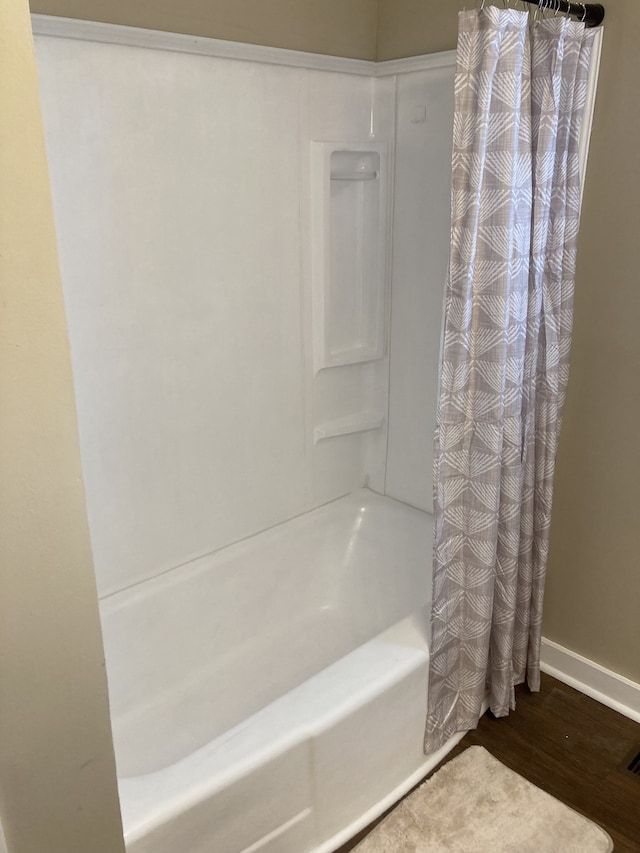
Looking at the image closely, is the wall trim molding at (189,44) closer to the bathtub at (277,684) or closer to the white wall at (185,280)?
the white wall at (185,280)

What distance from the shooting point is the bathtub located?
4.74 feet

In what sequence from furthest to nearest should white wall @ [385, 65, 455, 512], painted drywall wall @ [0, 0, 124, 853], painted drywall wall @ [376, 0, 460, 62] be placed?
white wall @ [385, 65, 455, 512] → painted drywall wall @ [376, 0, 460, 62] → painted drywall wall @ [0, 0, 124, 853]

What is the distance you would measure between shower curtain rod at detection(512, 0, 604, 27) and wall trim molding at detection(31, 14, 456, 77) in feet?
1.35

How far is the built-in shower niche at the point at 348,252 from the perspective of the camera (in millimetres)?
2156

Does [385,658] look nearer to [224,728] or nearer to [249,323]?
[224,728]

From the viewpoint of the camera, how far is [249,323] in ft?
6.88

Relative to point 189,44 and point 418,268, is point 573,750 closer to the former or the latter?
point 418,268

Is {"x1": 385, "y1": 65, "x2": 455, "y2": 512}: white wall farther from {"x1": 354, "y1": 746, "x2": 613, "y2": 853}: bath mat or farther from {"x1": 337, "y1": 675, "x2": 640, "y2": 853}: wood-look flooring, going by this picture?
{"x1": 354, "y1": 746, "x2": 613, "y2": 853}: bath mat

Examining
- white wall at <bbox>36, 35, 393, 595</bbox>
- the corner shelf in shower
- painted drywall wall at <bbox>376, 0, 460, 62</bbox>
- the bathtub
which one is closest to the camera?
the bathtub

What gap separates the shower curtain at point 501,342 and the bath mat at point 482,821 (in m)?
0.13

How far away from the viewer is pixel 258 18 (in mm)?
1872

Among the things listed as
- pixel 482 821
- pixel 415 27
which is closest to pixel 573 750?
pixel 482 821

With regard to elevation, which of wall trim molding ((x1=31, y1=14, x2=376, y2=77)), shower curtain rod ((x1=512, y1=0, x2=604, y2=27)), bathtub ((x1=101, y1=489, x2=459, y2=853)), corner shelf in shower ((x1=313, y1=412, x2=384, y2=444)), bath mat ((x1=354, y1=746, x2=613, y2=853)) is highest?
shower curtain rod ((x1=512, y1=0, x2=604, y2=27))

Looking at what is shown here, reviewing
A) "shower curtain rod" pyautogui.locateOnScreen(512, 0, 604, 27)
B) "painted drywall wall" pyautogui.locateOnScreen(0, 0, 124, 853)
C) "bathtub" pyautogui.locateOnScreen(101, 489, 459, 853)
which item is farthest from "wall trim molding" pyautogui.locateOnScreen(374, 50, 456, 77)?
"painted drywall wall" pyautogui.locateOnScreen(0, 0, 124, 853)
